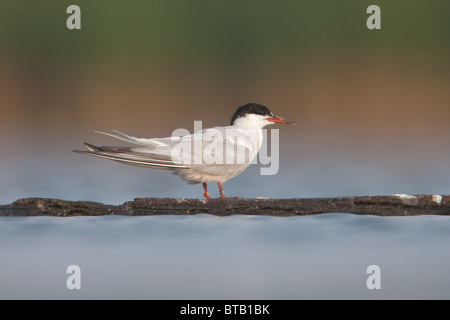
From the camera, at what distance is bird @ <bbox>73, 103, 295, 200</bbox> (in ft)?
16.3

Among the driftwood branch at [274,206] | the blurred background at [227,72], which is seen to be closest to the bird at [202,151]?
the driftwood branch at [274,206]

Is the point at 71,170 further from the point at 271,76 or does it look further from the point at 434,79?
the point at 434,79

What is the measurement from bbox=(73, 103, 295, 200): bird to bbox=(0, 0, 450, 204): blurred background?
2.57 m

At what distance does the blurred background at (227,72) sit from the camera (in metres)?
9.74

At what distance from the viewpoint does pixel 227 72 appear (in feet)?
41.1

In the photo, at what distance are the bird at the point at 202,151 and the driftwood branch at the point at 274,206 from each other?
238 millimetres

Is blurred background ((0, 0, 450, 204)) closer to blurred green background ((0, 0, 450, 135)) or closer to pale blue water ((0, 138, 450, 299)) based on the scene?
blurred green background ((0, 0, 450, 135))

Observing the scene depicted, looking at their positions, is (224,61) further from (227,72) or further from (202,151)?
(202,151)

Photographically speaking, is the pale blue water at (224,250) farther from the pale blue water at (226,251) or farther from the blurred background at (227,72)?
the blurred background at (227,72)

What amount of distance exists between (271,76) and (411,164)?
4.90 meters

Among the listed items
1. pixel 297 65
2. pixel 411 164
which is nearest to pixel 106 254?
pixel 411 164

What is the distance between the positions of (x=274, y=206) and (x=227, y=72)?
26.6ft

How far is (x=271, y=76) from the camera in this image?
12.4m

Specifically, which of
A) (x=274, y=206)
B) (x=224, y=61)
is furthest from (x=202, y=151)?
(x=224, y=61)
